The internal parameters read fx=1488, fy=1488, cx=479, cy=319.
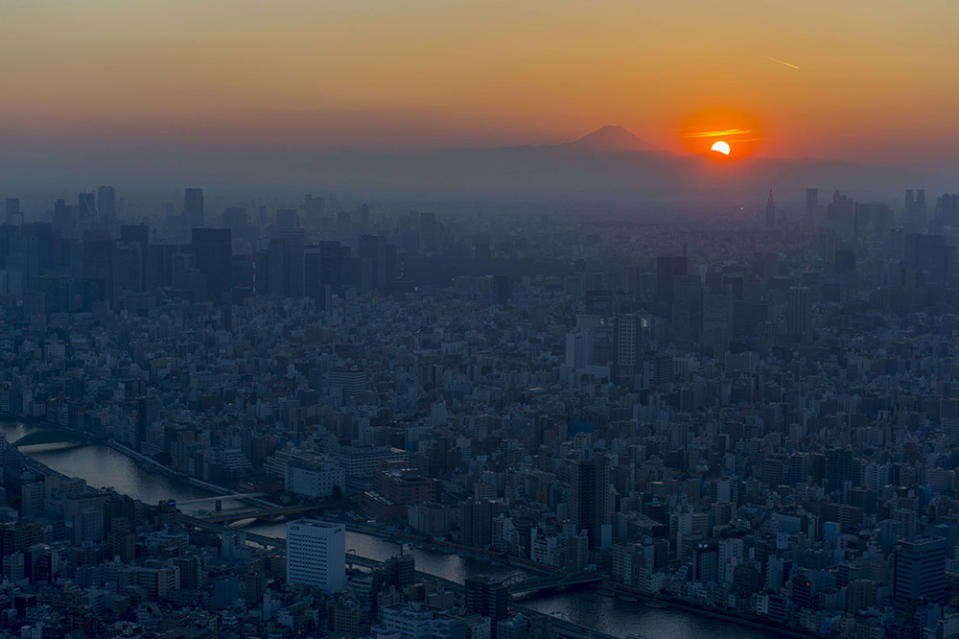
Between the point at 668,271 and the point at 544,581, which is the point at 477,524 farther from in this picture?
the point at 668,271

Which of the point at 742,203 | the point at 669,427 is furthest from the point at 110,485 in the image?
the point at 742,203

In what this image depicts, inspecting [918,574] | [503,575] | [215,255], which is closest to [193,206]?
[215,255]

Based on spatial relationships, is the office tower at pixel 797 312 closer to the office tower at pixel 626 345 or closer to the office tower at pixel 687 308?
the office tower at pixel 687 308

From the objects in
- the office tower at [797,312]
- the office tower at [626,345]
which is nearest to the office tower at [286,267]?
the office tower at [626,345]

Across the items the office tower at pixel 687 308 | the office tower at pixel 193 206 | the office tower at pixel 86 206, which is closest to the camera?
the office tower at pixel 687 308

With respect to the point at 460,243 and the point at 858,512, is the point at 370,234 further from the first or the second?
the point at 858,512

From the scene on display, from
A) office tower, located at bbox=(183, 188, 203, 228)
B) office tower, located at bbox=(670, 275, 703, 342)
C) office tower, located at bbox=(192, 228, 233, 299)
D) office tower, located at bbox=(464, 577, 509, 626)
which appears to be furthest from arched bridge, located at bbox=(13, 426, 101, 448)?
office tower, located at bbox=(192, 228, 233, 299)
